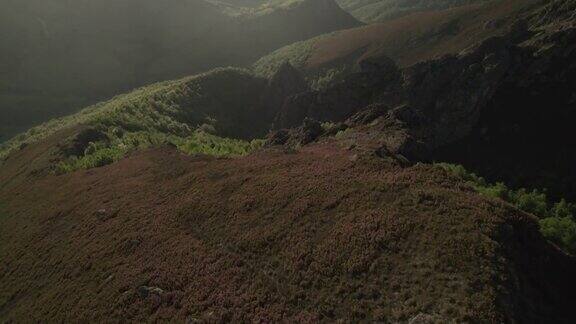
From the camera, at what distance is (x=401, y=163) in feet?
113

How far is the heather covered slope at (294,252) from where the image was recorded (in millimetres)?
22969

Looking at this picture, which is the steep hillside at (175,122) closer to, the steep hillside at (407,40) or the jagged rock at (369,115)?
the jagged rock at (369,115)

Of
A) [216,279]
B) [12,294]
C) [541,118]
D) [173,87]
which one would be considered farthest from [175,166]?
[173,87]

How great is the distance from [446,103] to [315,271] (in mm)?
53325

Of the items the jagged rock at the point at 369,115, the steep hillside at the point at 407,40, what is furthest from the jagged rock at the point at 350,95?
the jagged rock at the point at 369,115

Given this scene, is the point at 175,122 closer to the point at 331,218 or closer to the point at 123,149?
the point at 123,149

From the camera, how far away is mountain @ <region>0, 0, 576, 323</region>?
23.7 m

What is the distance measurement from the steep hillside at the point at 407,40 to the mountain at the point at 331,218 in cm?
2269

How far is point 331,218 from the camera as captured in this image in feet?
96.7

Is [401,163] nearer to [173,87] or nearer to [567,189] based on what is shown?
[567,189]

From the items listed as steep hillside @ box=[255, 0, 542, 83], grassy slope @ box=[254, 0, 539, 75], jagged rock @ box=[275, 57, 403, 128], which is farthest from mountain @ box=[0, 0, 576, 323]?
grassy slope @ box=[254, 0, 539, 75]

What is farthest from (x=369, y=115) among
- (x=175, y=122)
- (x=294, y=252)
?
(x=175, y=122)

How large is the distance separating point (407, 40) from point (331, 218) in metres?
94.1

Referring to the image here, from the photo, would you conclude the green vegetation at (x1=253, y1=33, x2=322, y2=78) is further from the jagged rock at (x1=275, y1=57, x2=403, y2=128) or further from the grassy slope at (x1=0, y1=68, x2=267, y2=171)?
the jagged rock at (x1=275, y1=57, x2=403, y2=128)
